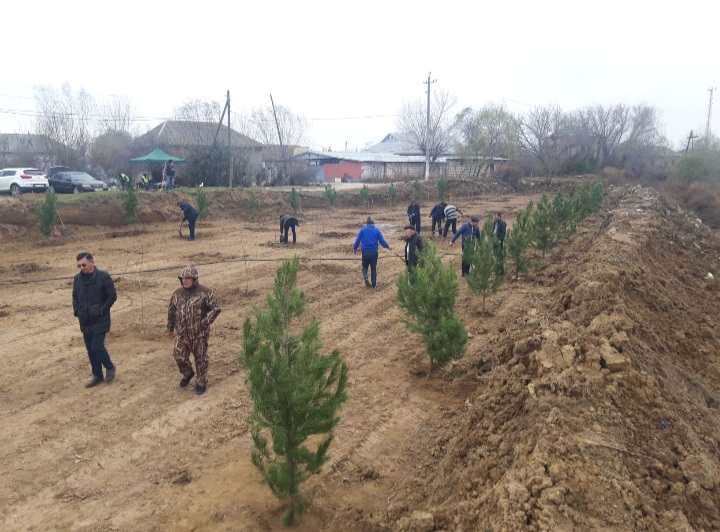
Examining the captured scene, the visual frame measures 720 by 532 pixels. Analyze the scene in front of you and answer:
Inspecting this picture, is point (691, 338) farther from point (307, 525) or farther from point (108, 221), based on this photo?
point (108, 221)

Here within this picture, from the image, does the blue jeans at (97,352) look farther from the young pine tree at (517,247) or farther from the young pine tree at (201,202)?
the young pine tree at (201,202)

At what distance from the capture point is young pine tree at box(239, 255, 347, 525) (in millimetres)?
3961

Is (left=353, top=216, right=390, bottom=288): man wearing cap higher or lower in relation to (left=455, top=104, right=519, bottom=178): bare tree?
lower

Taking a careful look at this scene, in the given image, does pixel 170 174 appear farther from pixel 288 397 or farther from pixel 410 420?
pixel 288 397

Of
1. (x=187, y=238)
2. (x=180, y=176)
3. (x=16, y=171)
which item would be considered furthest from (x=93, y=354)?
(x=180, y=176)

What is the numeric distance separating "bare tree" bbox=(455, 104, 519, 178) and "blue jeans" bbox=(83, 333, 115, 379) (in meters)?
50.7

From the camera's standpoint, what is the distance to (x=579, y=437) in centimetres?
378

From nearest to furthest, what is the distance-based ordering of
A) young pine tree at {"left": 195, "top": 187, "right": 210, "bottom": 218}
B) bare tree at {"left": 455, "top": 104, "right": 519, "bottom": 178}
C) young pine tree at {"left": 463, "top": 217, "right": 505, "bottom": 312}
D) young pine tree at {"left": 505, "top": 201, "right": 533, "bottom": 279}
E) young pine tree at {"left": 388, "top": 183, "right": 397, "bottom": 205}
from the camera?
young pine tree at {"left": 463, "top": 217, "right": 505, "bottom": 312} → young pine tree at {"left": 505, "top": 201, "right": 533, "bottom": 279} → young pine tree at {"left": 195, "top": 187, "right": 210, "bottom": 218} → young pine tree at {"left": 388, "top": 183, "right": 397, "bottom": 205} → bare tree at {"left": 455, "top": 104, "right": 519, "bottom": 178}

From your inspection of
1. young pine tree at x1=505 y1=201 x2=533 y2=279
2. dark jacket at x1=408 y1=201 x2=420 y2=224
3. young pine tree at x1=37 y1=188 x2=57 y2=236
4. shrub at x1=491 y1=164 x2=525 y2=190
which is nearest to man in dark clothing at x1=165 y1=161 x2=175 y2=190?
young pine tree at x1=37 y1=188 x2=57 y2=236

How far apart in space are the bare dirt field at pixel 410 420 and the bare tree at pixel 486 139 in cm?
4494

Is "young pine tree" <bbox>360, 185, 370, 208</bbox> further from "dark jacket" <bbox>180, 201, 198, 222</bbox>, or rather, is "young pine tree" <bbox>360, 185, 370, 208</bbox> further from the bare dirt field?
the bare dirt field

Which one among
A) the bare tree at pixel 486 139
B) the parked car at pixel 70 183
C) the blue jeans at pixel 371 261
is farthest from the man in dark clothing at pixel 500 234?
the bare tree at pixel 486 139

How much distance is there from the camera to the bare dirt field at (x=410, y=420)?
11.7 ft

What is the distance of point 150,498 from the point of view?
4.76 meters
